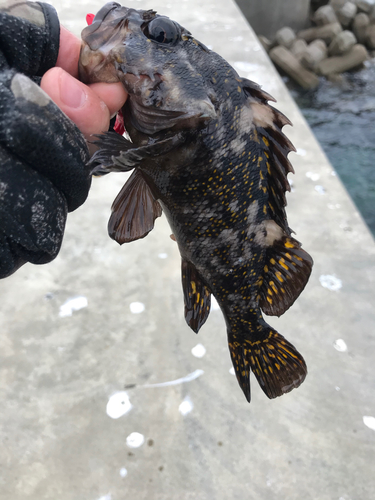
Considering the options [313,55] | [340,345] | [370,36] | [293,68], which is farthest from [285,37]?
[340,345]

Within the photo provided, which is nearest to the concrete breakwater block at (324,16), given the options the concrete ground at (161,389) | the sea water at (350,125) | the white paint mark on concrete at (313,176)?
the sea water at (350,125)

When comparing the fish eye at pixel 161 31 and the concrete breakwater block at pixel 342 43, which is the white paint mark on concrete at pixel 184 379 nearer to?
the fish eye at pixel 161 31

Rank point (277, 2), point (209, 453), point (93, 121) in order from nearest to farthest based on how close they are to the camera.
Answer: point (93, 121)
point (209, 453)
point (277, 2)

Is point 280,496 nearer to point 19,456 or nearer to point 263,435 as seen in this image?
point 263,435

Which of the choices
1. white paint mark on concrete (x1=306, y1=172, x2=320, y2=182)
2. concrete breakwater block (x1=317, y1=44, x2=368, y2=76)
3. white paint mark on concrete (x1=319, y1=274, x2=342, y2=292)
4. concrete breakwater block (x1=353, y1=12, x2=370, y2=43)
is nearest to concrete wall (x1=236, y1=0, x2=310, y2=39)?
concrete breakwater block (x1=353, y1=12, x2=370, y2=43)

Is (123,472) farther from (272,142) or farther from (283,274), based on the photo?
(272,142)

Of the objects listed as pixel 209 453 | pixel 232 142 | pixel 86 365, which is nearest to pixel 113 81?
pixel 232 142

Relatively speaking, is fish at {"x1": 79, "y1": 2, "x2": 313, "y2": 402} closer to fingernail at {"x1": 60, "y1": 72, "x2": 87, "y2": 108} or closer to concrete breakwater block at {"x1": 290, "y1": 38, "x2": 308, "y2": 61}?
fingernail at {"x1": 60, "y1": 72, "x2": 87, "y2": 108}
